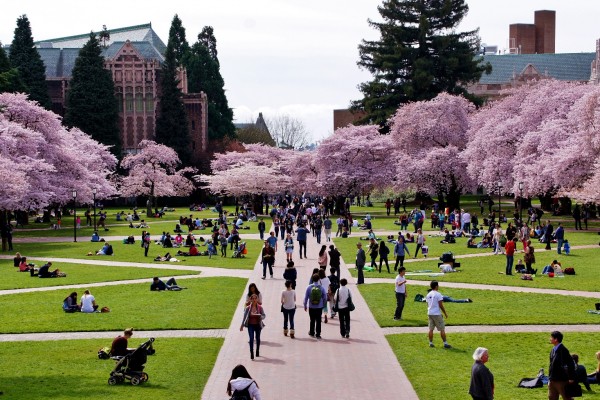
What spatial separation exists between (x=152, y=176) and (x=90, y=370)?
74.6 metres

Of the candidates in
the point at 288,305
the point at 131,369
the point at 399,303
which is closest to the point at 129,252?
the point at 399,303

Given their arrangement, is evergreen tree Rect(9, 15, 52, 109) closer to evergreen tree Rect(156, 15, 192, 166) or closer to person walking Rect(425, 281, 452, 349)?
evergreen tree Rect(156, 15, 192, 166)

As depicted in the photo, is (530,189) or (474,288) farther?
(530,189)

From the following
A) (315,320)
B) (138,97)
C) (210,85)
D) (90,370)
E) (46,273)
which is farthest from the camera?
(210,85)

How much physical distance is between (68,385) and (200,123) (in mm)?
102326

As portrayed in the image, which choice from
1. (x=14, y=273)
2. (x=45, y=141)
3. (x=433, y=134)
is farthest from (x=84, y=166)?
(x=14, y=273)

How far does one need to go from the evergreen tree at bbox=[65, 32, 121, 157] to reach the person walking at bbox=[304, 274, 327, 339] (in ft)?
273

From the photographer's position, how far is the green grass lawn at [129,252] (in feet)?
144

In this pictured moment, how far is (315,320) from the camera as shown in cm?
2303

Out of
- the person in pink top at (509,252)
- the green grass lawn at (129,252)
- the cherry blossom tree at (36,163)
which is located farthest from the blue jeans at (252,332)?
the cherry blossom tree at (36,163)

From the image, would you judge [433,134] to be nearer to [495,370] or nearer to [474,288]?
[474,288]

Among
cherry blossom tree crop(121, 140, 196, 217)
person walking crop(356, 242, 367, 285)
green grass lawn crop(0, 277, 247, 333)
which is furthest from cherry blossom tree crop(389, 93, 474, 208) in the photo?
green grass lawn crop(0, 277, 247, 333)

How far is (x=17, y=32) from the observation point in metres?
103

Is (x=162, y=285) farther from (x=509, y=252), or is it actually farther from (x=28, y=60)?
(x=28, y=60)
